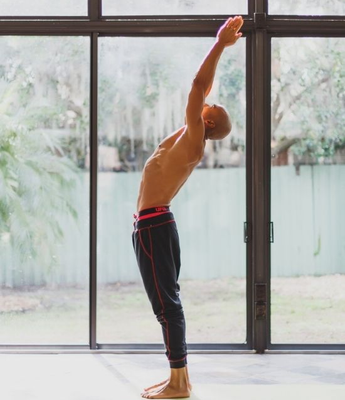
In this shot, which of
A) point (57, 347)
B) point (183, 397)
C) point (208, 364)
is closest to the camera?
point (183, 397)

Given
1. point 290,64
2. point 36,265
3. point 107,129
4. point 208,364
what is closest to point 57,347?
point 36,265

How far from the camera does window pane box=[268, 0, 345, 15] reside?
4672 mm

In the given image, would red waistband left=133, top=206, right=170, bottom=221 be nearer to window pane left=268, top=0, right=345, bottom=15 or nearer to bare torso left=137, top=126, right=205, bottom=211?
bare torso left=137, top=126, right=205, bottom=211

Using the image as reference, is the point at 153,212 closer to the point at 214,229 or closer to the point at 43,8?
the point at 214,229

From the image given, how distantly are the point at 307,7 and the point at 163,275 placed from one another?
79.6 inches

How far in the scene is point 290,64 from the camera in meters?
4.70

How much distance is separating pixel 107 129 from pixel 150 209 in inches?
51.2

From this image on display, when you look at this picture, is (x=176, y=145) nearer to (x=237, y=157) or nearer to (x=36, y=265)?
(x=237, y=157)

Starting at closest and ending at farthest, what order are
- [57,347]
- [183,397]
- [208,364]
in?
Answer: [183,397], [208,364], [57,347]

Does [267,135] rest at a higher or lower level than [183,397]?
higher

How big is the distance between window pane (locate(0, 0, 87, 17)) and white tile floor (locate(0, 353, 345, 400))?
1908mm

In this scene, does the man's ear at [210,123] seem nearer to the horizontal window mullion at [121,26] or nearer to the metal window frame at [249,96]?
the metal window frame at [249,96]

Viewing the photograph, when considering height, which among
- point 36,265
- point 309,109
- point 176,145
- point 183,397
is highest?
point 309,109

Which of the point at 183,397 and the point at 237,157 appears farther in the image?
the point at 237,157
